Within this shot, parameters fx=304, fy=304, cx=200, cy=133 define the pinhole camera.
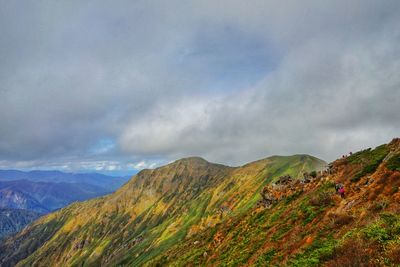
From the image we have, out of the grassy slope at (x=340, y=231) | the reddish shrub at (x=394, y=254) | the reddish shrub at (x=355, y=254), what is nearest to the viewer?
the reddish shrub at (x=394, y=254)

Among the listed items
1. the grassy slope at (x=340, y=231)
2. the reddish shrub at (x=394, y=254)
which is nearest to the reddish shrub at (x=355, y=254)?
the grassy slope at (x=340, y=231)

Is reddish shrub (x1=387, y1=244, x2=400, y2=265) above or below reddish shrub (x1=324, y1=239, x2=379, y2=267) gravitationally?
above

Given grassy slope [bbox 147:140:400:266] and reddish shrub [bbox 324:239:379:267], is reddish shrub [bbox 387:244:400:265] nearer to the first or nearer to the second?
grassy slope [bbox 147:140:400:266]

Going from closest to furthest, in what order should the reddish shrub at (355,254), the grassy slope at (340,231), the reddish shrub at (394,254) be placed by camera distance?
the reddish shrub at (394,254), the reddish shrub at (355,254), the grassy slope at (340,231)

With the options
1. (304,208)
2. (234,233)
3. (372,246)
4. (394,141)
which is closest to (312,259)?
(372,246)

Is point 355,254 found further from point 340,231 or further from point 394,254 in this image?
point 340,231

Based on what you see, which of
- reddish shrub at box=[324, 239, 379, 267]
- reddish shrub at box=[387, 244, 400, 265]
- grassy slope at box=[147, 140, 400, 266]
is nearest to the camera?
reddish shrub at box=[387, 244, 400, 265]

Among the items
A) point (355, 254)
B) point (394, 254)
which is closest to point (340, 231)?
point (355, 254)

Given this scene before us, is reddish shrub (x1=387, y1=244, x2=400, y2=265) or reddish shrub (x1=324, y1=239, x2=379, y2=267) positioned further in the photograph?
reddish shrub (x1=324, y1=239, x2=379, y2=267)

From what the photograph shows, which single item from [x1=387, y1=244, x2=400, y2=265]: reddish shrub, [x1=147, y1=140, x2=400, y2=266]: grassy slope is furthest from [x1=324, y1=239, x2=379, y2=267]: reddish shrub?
[x1=387, y1=244, x2=400, y2=265]: reddish shrub

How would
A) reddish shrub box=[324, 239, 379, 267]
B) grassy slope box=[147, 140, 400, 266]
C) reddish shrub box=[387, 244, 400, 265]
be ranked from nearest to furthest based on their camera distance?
reddish shrub box=[387, 244, 400, 265], reddish shrub box=[324, 239, 379, 267], grassy slope box=[147, 140, 400, 266]

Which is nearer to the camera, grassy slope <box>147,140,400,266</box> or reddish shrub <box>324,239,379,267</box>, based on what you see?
reddish shrub <box>324,239,379,267</box>

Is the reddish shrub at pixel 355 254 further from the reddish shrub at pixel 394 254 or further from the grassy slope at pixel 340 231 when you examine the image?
the reddish shrub at pixel 394 254

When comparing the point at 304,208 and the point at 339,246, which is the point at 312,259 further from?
the point at 304,208
